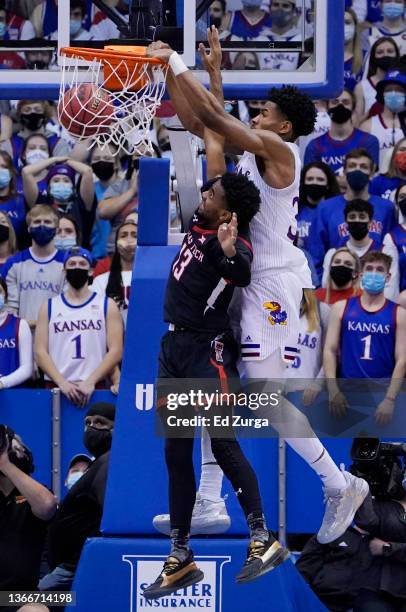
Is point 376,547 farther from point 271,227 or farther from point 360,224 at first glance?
point 360,224

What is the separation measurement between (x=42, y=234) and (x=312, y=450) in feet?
14.9

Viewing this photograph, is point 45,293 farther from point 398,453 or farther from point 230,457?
point 230,457

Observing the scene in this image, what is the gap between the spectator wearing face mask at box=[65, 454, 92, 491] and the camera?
10.0m

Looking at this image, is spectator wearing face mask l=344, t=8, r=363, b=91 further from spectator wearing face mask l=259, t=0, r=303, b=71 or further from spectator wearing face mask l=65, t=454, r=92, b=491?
spectator wearing face mask l=65, t=454, r=92, b=491

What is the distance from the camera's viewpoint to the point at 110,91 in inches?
322

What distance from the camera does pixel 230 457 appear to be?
7.54 m

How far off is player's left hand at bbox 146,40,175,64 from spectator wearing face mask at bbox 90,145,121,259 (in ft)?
15.6

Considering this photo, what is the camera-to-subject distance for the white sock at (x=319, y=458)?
25.8 feet

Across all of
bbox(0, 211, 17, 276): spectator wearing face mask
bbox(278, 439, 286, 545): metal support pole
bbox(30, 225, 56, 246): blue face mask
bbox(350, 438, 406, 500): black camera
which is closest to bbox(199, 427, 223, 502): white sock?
bbox(350, 438, 406, 500): black camera

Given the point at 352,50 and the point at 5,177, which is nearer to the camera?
the point at 5,177

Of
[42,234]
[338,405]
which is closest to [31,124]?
[42,234]

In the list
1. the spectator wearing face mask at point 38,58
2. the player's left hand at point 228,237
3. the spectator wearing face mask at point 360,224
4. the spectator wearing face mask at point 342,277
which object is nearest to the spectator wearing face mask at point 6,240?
the spectator wearing face mask at point 342,277

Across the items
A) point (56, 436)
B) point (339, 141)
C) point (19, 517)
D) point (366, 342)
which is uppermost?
point (339, 141)

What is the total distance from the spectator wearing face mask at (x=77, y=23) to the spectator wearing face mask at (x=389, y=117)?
4567 mm
